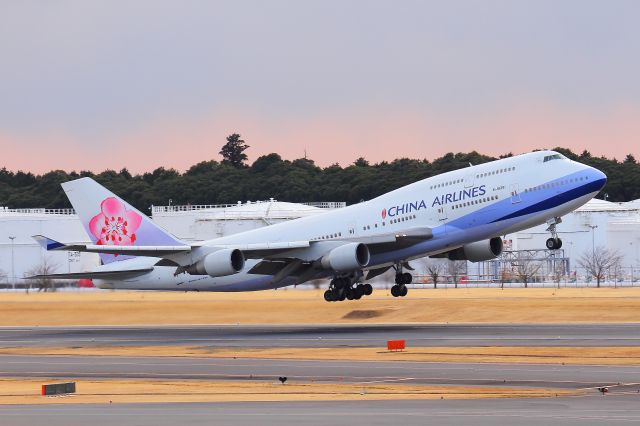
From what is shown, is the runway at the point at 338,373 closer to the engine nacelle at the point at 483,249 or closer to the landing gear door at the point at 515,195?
the engine nacelle at the point at 483,249

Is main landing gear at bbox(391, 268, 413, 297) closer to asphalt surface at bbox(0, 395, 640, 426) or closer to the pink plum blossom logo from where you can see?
the pink plum blossom logo

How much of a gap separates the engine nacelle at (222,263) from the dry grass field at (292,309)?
11672 millimetres

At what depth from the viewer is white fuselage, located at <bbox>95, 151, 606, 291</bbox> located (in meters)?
60.7

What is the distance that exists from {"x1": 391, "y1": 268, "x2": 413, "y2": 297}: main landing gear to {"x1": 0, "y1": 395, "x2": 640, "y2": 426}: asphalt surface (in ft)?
116

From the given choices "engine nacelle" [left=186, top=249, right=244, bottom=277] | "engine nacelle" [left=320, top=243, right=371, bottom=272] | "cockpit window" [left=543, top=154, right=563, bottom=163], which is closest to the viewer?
"cockpit window" [left=543, top=154, right=563, bottom=163]

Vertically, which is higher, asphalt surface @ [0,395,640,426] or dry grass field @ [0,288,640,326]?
dry grass field @ [0,288,640,326]

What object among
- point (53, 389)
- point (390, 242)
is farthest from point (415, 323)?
point (53, 389)

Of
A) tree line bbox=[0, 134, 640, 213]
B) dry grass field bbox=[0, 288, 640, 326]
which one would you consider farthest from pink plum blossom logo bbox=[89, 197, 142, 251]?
tree line bbox=[0, 134, 640, 213]

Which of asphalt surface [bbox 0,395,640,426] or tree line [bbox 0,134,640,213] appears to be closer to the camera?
asphalt surface [bbox 0,395,640,426]

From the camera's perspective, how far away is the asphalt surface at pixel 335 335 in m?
54.9

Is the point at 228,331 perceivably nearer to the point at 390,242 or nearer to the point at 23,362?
the point at 390,242

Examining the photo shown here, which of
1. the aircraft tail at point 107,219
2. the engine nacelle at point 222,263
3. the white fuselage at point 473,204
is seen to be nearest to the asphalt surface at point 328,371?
the engine nacelle at point 222,263

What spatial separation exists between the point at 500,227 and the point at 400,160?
414ft

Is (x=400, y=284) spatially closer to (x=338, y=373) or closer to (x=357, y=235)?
(x=357, y=235)
